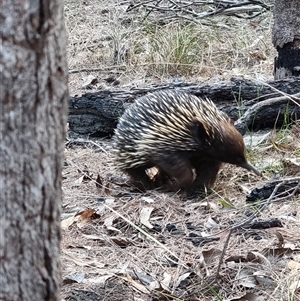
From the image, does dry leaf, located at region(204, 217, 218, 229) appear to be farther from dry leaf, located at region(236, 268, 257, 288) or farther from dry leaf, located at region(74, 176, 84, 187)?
dry leaf, located at region(74, 176, 84, 187)

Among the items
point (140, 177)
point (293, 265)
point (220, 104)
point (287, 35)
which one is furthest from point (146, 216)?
point (287, 35)

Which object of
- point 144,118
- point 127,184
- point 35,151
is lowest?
point 127,184

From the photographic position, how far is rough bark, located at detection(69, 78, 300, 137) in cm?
577

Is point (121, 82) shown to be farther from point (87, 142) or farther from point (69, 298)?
point (69, 298)

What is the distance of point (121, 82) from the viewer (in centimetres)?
825

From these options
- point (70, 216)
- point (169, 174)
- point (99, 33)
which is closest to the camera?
point (70, 216)

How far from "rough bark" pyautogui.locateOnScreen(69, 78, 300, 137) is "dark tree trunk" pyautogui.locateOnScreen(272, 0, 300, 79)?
547 millimetres

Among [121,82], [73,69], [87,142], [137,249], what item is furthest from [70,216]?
[73,69]

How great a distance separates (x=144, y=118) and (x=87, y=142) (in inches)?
46.5

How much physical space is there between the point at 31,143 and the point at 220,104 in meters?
4.34

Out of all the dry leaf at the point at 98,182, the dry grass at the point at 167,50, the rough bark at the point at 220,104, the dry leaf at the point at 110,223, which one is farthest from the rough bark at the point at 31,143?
the dry grass at the point at 167,50

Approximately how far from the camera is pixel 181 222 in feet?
14.5

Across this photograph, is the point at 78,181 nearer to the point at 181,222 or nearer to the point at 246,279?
the point at 181,222

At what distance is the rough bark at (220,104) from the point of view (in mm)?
Answer: 5770
